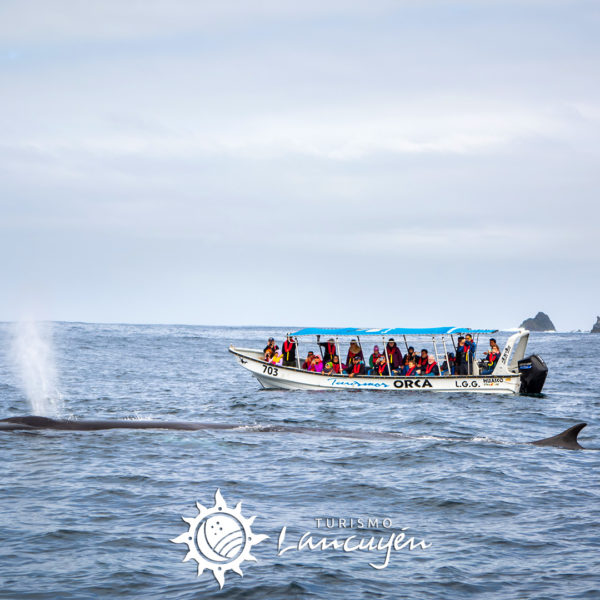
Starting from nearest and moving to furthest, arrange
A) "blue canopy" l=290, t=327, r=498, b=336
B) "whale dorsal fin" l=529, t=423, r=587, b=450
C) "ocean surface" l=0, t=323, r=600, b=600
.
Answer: "ocean surface" l=0, t=323, r=600, b=600 → "whale dorsal fin" l=529, t=423, r=587, b=450 → "blue canopy" l=290, t=327, r=498, b=336

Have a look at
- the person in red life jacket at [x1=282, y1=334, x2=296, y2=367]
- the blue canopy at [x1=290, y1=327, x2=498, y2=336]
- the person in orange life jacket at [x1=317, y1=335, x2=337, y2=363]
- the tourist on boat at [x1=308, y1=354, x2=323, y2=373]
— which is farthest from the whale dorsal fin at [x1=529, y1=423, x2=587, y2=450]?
the person in red life jacket at [x1=282, y1=334, x2=296, y2=367]

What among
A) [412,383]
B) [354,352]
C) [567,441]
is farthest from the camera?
[354,352]

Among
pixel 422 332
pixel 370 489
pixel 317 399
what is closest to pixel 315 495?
pixel 370 489

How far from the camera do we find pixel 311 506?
1236 cm

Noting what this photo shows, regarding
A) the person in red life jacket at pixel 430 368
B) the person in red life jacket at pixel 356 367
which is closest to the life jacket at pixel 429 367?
the person in red life jacket at pixel 430 368

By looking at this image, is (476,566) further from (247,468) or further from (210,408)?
(210,408)

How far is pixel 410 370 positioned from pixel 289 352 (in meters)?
5.57

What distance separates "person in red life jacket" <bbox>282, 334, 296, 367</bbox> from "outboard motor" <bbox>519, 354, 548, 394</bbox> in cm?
1015

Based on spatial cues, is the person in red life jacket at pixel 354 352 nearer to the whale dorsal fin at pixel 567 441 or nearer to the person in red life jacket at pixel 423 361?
the person in red life jacket at pixel 423 361

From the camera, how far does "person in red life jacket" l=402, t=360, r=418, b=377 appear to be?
33156mm

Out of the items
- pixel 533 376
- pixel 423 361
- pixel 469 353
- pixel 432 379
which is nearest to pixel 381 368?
pixel 423 361

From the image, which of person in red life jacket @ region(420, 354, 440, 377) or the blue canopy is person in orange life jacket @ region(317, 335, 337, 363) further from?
person in red life jacket @ region(420, 354, 440, 377)

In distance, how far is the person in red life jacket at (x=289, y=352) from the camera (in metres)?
34.4

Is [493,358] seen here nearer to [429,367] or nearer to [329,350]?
[429,367]
